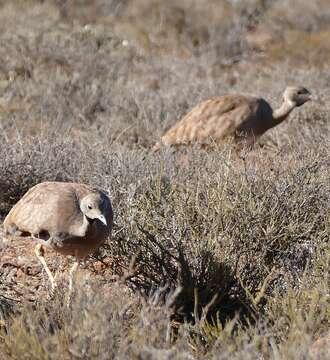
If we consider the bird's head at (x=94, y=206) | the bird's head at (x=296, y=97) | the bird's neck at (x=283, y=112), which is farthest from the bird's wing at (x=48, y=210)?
the bird's head at (x=296, y=97)

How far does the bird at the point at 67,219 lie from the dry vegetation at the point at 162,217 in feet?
0.95

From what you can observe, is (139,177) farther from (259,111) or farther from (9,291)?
(259,111)

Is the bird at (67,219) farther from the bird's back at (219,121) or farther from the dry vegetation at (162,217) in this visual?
the bird's back at (219,121)

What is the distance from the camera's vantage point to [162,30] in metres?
20.7

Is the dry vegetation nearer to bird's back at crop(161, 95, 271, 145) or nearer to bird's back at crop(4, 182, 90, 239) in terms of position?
bird's back at crop(4, 182, 90, 239)

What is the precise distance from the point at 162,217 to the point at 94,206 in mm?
664

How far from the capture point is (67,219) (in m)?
4.45

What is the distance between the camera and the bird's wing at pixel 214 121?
315 inches

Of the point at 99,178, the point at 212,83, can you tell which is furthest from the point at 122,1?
the point at 99,178

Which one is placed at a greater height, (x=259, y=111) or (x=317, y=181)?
(x=317, y=181)

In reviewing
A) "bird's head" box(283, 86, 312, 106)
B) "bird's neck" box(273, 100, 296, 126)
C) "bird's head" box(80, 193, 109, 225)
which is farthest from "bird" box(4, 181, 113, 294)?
"bird's head" box(283, 86, 312, 106)

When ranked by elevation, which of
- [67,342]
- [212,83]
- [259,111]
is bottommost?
[212,83]

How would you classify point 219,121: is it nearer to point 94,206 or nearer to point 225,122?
point 225,122

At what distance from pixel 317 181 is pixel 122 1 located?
66.7 feet
